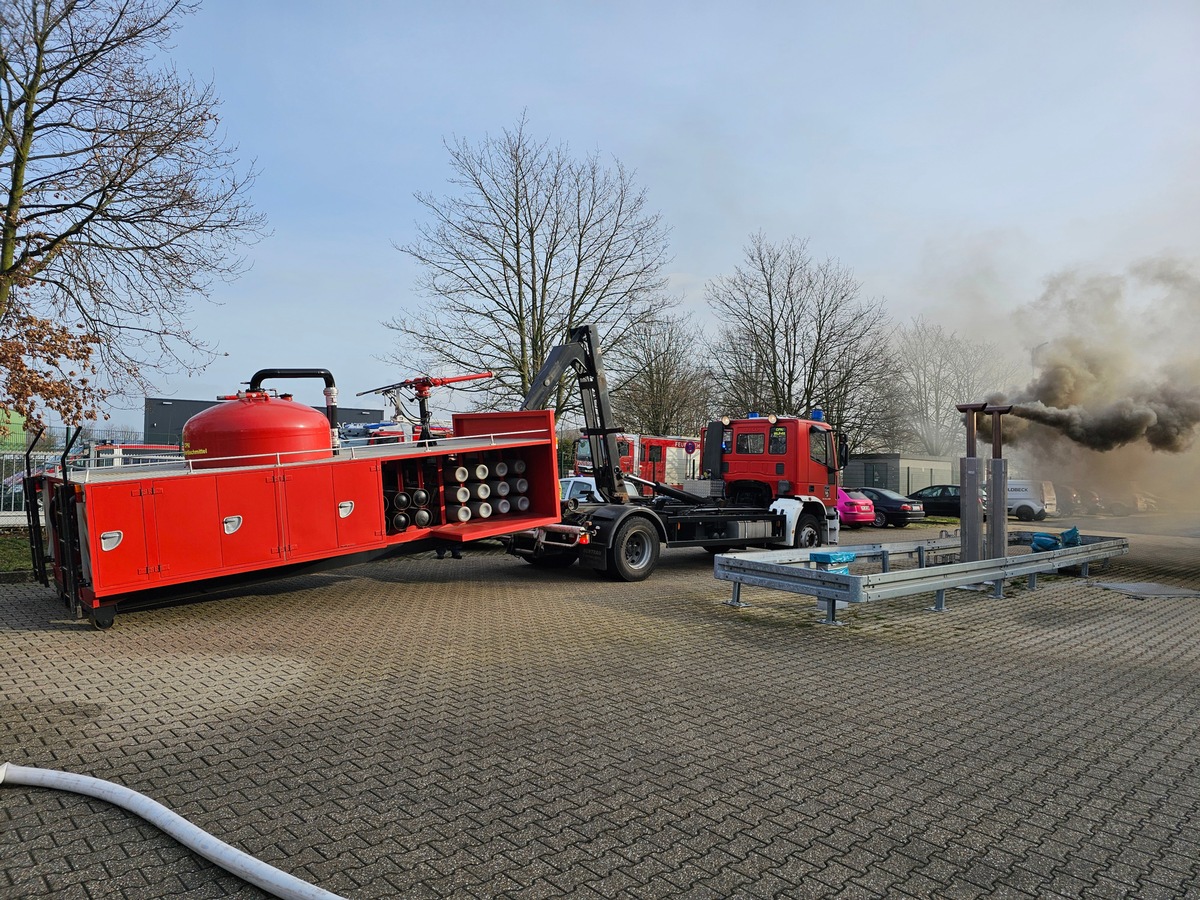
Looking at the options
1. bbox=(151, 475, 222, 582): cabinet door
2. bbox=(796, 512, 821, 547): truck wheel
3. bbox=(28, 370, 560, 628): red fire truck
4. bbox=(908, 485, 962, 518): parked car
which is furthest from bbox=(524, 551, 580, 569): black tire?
bbox=(908, 485, 962, 518): parked car

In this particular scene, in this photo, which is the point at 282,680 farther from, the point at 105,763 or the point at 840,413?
the point at 840,413

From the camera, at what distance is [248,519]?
8.66 m

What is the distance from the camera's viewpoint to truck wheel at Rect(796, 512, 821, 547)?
47.9ft

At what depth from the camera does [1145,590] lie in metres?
11.5

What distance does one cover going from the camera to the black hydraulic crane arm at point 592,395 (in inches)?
509

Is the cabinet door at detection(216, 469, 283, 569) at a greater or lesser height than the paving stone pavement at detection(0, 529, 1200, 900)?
greater

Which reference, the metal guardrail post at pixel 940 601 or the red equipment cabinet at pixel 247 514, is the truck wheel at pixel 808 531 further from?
the red equipment cabinet at pixel 247 514


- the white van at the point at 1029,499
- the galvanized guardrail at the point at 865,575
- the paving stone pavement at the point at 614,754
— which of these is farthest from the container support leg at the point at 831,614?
the white van at the point at 1029,499

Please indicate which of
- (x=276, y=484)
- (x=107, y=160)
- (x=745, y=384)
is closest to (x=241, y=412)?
(x=276, y=484)

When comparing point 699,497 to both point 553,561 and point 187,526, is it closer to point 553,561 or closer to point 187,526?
point 553,561

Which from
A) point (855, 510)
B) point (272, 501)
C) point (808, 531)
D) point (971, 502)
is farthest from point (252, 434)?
point (855, 510)

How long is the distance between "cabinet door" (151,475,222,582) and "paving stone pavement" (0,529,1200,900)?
0.71 meters

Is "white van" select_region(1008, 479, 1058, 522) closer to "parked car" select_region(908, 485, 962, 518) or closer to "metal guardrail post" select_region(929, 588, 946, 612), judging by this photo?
"parked car" select_region(908, 485, 962, 518)

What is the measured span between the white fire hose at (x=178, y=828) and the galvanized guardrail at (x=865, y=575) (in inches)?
253
